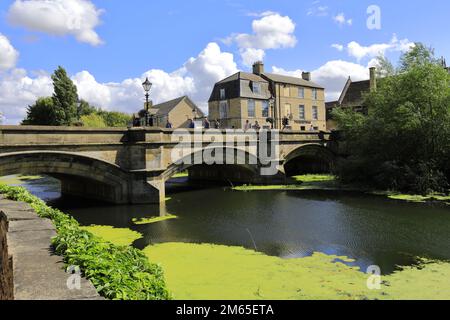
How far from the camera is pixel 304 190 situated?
83.0ft

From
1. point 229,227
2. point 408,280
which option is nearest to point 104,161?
point 229,227

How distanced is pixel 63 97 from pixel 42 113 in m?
6.99

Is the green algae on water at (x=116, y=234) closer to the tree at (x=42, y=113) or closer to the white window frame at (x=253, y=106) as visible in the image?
the white window frame at (x=253, y=106)

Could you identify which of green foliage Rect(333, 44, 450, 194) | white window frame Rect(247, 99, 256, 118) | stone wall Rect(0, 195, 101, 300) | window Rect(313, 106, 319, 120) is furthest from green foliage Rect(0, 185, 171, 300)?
window Rect(313, 106, 319, 120)

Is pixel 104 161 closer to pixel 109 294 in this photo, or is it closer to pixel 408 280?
pixel 408 280

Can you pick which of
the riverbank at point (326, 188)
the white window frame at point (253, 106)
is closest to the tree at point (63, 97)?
the white window frame at point (253, 106)

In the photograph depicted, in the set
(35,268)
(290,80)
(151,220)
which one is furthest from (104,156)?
(290,80)

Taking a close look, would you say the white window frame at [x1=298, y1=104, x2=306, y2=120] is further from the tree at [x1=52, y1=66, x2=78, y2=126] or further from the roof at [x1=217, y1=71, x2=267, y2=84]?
the tree at [x1=52, y1=66, x2=78, y2=126]

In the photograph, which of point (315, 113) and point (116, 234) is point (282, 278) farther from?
point (315, 113)

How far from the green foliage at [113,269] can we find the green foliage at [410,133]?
20511 millimetres

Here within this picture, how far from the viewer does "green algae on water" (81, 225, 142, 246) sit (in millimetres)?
13351
